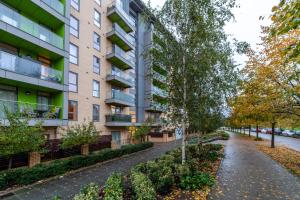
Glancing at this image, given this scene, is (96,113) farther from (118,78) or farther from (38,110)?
(38,110)

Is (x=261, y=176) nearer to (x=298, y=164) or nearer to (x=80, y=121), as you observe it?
(x=298, y=164)

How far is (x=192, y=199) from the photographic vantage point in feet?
23.2

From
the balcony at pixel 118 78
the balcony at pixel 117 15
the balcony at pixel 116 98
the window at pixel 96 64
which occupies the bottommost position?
the balcony at pixel 116 98

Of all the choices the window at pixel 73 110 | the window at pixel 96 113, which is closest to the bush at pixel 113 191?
the window at pixel 73 110

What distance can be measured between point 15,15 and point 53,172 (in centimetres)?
987

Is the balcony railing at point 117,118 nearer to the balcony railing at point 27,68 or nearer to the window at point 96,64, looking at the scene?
the window at point 96,64

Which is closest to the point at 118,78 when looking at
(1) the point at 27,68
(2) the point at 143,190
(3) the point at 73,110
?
(3) the point at 73,110

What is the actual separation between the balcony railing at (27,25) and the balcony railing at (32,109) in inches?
183

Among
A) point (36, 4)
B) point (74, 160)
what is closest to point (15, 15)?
point (36, 4)

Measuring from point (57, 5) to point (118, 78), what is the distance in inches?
380

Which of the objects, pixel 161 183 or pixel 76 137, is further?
pixel 76 137

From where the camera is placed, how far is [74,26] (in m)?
19.1

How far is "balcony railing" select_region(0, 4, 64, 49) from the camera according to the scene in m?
12.6

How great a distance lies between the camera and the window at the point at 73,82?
18.4 meters
